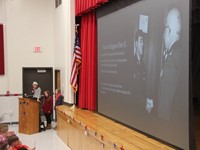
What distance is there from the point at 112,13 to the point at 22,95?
4.78m

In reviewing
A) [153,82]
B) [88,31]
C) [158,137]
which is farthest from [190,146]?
[88,31]

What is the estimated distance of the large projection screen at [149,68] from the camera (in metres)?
3.17

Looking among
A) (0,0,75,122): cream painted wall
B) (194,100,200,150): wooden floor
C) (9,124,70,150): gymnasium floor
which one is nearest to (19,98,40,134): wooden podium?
(9,124,70,150): gymnasium floor

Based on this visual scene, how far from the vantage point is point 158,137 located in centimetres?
361

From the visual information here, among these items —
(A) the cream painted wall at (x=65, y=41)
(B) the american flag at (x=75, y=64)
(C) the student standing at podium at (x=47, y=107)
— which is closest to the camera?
(B) the american flag at (x=75, y=64)

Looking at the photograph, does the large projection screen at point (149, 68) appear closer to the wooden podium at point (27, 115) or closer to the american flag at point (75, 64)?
the american flag at point (75, 64)

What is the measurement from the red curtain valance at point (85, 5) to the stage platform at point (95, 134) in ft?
7.69

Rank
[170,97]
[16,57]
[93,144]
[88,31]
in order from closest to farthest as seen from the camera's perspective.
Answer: [170,97], [93,144], [88,31], [16,57]

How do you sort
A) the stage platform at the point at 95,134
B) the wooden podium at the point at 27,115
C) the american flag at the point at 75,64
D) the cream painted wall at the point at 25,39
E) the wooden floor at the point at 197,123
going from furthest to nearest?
the cream painted wall at the point at 25,39 < the wooden podium at the point at 27,115 < the american flag at the point at 75,64 < the wooden floor at the point at 197,123 < the stage platform at the point at 95,134

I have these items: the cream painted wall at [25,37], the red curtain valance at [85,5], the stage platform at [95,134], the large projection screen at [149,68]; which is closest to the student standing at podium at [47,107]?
the stage platform at [95,134]

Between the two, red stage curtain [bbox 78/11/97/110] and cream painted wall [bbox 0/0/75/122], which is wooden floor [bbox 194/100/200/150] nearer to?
red stage curtain [bbox 78/11/97/110]

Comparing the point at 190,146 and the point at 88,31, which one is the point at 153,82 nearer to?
the point at 190,146

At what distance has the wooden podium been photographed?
716 cm

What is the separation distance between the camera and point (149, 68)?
3.81 m
